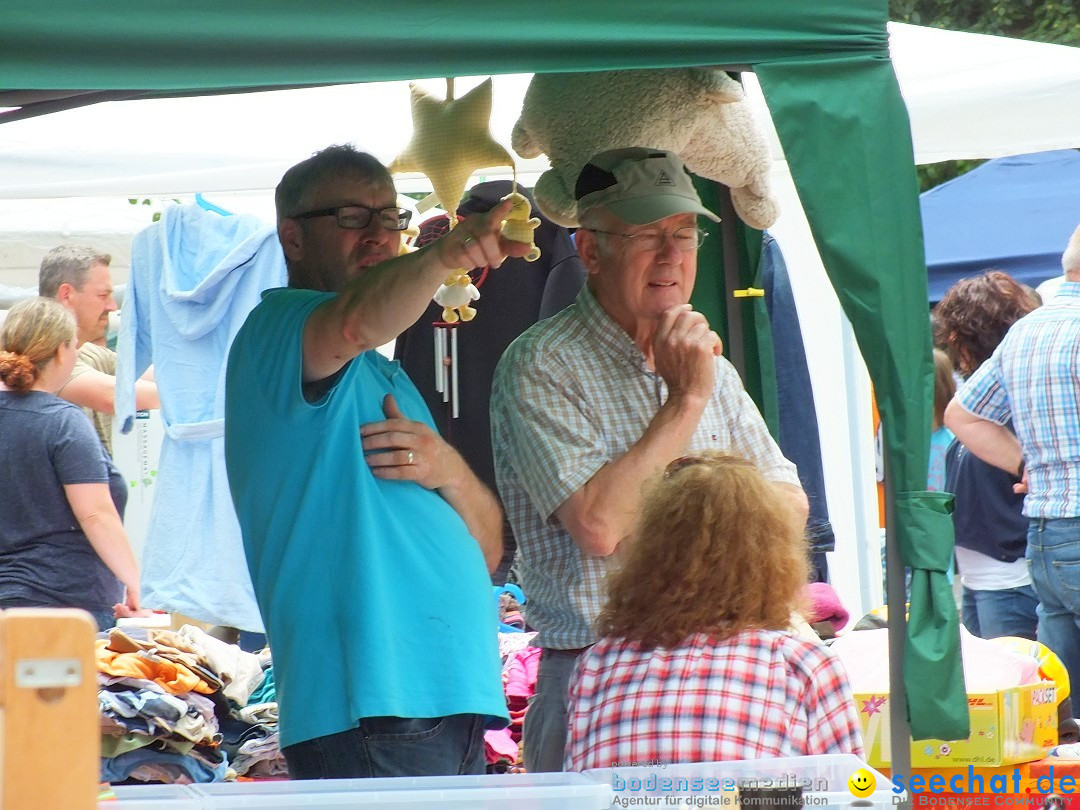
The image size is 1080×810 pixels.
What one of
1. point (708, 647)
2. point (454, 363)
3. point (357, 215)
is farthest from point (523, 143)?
point (708, 647)

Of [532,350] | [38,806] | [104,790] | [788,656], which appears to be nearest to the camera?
[38,806]

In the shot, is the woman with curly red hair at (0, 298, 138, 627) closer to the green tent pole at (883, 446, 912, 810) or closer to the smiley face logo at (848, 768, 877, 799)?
the green tent pole at (883, 446, 912, 810)

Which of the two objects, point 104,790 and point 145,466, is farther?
point 145,466

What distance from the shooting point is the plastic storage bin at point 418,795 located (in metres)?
1.91

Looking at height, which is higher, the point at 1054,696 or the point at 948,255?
the point at 948,255

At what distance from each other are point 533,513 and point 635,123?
0.79 metres

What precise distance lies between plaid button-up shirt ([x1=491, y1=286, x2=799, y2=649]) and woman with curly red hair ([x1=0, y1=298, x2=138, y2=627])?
2019 mm

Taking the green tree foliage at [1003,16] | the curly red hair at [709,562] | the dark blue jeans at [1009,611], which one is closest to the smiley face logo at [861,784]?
the curly red hair at [709,562]

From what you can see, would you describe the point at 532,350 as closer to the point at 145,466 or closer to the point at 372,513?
the point at 372,513

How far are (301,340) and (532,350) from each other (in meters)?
0.55

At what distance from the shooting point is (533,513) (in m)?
2.78

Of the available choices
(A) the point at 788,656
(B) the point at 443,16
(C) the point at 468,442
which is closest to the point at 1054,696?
(A) the point at 788,656

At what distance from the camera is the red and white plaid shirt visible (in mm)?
2275

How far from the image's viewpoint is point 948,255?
326 inches
